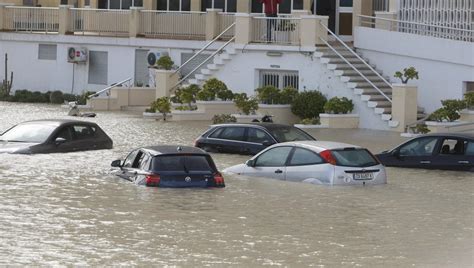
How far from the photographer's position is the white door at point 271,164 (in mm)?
30438

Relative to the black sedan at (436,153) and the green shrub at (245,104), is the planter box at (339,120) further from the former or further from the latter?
the black sedan at (436,153)

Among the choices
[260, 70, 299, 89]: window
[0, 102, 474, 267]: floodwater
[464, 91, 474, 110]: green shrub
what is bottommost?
[0, 102, 474, 267]: floodwater

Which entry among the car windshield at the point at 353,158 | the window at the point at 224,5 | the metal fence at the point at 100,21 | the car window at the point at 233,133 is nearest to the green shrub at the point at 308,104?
the car window at the point at 233,133

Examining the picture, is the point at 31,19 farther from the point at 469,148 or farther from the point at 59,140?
the point at 469,148

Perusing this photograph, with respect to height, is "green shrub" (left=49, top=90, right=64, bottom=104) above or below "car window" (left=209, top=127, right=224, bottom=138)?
above

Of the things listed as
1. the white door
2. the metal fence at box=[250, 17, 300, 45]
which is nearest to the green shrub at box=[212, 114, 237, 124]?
the metal fence at box=[250, 17, 300, 45]

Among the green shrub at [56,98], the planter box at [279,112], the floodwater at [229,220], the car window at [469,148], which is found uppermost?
the green shrub at [56,98]

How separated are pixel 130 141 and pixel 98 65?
17.7m

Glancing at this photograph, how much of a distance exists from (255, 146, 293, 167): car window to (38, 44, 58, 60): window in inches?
1133

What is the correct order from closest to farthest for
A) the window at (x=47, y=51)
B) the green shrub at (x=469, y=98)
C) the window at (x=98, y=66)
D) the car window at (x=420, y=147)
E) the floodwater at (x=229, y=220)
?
the floodwater at (x=229, y=220) < the car window at (x=420, y=147) < the green shrub at (x=469, y=98) < the window at (x=98, y=66) < the window at (x=47, y=51)

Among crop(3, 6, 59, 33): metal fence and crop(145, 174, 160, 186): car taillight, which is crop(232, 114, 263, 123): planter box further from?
crop(145, 174, 160, 186): car taillight

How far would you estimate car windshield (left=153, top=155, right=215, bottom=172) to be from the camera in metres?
28.1

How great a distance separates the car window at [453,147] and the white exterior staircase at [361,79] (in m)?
11.3

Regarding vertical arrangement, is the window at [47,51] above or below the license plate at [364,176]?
above
